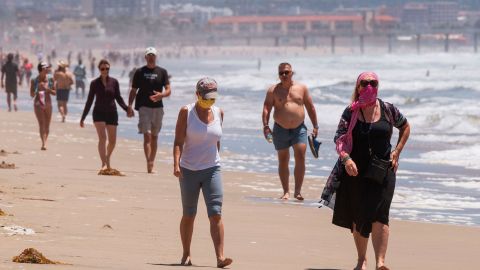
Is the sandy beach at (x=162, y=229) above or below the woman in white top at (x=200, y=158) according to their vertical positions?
below

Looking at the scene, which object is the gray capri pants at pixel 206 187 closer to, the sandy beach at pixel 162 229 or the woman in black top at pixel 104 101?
the sandy beach at pixel 162 229

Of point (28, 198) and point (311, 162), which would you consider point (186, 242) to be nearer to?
point (28, 198)

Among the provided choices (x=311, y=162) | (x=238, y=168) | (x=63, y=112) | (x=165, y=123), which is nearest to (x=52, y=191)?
(x=238, y=168)

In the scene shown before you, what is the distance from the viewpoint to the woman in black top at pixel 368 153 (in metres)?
8.04

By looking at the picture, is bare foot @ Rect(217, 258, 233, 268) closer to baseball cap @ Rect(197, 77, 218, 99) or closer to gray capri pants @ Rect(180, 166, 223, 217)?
gray capri pants @ Rect(180, 166, 223, 217)

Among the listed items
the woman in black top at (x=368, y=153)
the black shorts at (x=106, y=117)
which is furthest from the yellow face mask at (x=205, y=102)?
the black shorts at (x=106, y=117)

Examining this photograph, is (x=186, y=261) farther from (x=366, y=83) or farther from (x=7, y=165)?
(x=7, y=165)

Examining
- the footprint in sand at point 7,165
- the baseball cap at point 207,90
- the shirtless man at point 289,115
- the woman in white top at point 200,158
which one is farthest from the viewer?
the footprint in sand at point 7,165

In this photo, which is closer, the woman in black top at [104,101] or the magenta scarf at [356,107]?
the magenta scarf at [356,107]

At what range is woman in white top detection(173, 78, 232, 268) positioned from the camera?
8.30m

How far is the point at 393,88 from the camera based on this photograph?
61.8 m

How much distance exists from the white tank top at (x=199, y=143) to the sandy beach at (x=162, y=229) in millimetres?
638

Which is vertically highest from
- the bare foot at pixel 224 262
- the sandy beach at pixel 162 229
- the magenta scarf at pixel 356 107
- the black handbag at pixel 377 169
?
the magenta scarf at pixel 356 107

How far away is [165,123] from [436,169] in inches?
438
